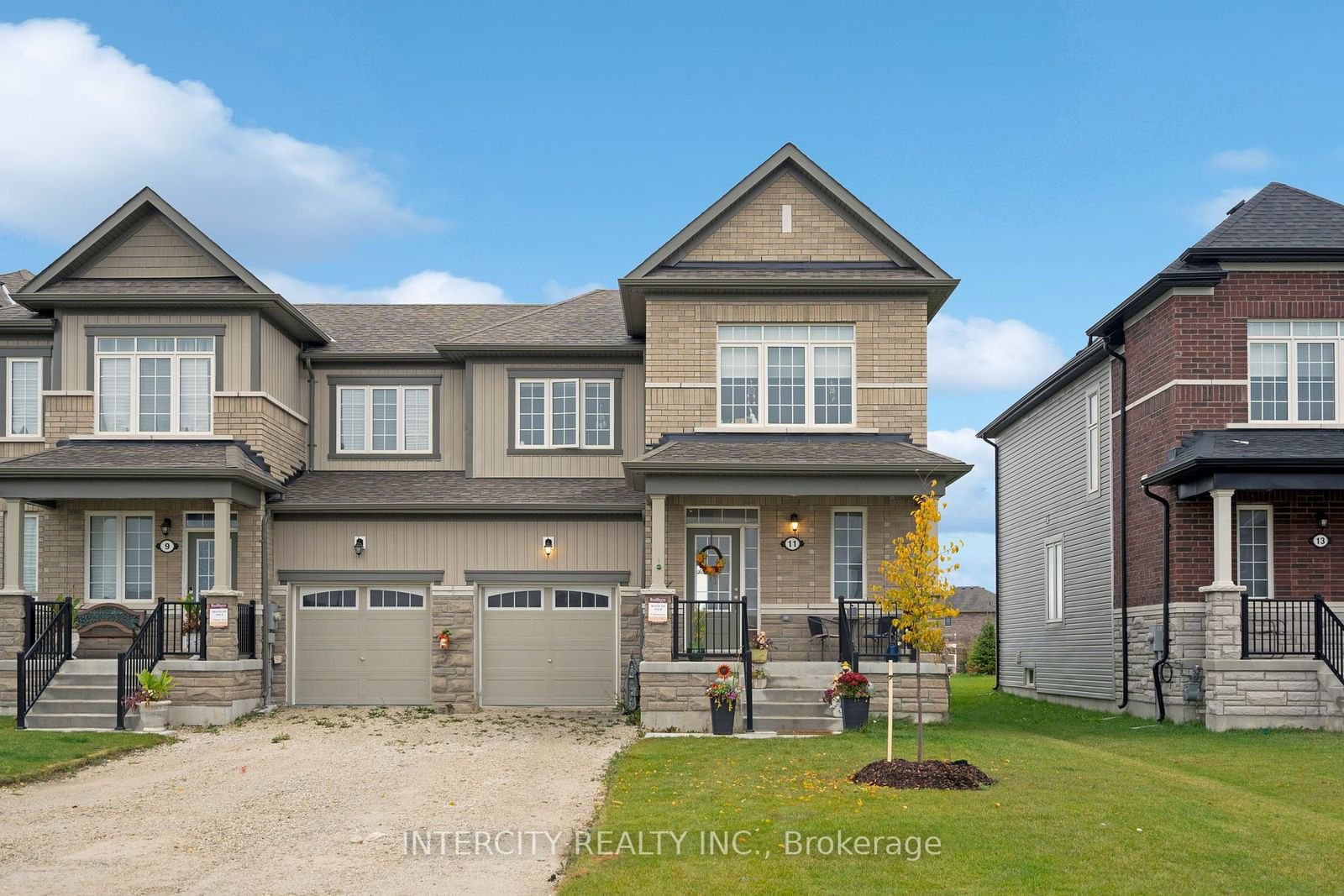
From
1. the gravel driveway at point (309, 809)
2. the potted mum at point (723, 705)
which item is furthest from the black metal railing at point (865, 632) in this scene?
the gravel driveway at point (309, 809)

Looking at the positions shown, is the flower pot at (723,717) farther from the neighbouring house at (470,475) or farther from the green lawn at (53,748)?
the green lawn at (53,748)

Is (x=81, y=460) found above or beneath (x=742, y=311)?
beneath

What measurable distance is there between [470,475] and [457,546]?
1.44 m

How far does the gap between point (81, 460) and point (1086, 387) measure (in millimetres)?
16891

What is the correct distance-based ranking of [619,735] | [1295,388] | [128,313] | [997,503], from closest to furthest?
[619,735] < [1295,388] < [128,313] < [997,503]

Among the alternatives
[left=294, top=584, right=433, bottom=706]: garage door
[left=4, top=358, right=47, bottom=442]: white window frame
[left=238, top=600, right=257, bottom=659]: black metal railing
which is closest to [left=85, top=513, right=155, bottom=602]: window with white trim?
[left=238, top=600, right=257, bottom=659]: black metal railing

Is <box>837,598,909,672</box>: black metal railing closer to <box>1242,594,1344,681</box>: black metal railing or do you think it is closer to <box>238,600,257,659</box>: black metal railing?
<box>1242,594,1344,681</box>: black metal railing

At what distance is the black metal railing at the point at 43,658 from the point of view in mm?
19359

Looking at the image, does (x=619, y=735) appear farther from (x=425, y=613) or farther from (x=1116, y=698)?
(x=1116, y=698)

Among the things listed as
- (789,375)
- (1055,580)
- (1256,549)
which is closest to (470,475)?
(789,375)

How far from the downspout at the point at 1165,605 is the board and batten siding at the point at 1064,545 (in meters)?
2.37

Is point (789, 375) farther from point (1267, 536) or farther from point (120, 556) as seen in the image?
point (120, 556)

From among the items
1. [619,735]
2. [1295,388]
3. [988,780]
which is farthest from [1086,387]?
[988,780]

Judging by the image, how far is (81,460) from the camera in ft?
67.7
